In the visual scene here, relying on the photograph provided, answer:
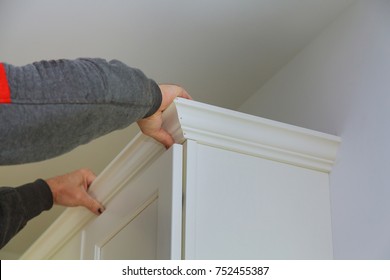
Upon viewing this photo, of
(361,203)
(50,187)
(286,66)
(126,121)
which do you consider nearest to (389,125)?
(361,203)

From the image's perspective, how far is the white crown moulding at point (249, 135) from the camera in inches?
47.3

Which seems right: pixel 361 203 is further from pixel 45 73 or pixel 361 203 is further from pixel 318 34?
pixel 45 73

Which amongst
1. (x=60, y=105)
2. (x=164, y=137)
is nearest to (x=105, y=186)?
(x=164, y=137)

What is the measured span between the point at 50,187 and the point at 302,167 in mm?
601

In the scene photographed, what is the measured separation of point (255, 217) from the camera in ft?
4.01

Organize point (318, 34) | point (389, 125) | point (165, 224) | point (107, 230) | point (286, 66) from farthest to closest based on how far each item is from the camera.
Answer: point (286, 66)
point (318, 34)
point (107, 230)
point (389, 125)
point (165, 224)

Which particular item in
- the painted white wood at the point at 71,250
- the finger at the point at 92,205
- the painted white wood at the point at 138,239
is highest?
the finger at the point at 92,205

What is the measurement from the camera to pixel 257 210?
4.03ft

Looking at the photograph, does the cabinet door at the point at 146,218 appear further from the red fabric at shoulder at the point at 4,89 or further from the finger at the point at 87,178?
the red fabric at shoulder at the point at 4,89

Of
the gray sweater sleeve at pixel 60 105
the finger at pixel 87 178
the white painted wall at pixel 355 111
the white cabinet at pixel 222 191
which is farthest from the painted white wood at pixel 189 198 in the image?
the finger at pixel 87 178

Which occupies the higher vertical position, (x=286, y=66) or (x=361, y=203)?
(x=286, y=66)

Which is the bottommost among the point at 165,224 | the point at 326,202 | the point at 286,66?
the point at 165,224

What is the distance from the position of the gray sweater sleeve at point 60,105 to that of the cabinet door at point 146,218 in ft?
0.62

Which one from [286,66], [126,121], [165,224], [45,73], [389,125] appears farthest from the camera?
[286,66]
